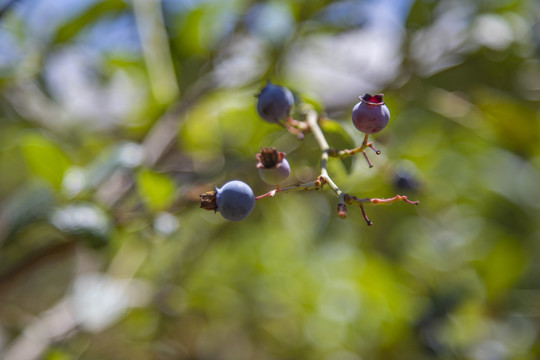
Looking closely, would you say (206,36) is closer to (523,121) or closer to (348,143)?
(348,143)

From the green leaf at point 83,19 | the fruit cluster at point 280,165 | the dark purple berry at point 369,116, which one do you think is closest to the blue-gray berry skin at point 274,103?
the fruit cluster at point 280,165

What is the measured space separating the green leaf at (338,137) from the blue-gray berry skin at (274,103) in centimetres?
9

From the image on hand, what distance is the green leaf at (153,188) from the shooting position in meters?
0.94

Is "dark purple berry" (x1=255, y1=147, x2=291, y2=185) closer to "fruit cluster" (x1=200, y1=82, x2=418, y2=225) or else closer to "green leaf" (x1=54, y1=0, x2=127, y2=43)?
"fruit cluster" (x1=200, y1=82, x2=418, y2=225)

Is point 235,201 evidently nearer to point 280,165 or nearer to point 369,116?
point 280,165

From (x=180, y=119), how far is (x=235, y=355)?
985mm

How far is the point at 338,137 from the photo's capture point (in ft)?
2.60

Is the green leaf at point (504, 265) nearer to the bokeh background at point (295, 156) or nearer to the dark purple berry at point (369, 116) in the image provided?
the bokeh background at point (295, 156)

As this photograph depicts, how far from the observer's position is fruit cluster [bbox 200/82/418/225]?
2.07 ft

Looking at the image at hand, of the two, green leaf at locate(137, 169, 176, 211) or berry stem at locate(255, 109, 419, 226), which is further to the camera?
green leaf at locate(137, 169, 176, 211)

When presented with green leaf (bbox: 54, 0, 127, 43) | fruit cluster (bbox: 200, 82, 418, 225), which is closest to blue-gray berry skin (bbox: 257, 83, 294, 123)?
fruit cluster (bbox: 200, 82, 418, 225)

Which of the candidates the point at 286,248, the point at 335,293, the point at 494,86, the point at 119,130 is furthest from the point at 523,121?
the point at 119,130

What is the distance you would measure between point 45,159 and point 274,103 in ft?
1.74

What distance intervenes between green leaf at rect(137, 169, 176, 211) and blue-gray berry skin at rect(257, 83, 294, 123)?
0.98 ft
